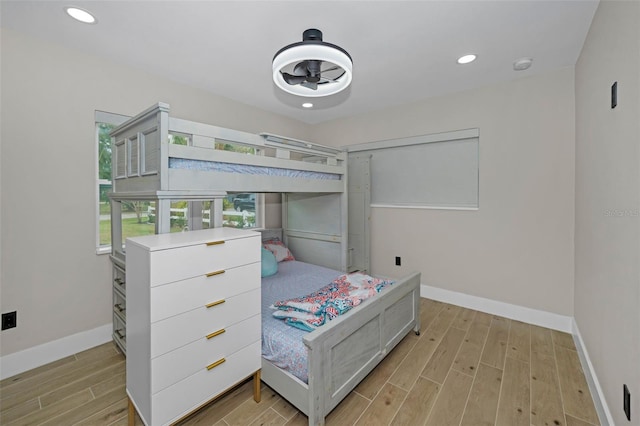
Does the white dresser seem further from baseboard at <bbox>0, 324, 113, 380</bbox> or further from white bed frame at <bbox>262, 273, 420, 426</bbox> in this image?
baseboard at <bbox>0, 324, 113, 380</bbox>

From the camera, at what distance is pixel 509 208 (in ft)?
9.40

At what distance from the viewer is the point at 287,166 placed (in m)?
2.47

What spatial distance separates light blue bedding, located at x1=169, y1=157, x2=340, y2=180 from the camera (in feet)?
5.85

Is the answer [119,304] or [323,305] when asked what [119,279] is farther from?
[323,305]

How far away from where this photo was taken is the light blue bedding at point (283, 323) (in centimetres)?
162

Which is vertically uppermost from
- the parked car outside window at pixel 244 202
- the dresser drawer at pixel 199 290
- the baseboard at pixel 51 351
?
the parked car outside window at pixel 244 202

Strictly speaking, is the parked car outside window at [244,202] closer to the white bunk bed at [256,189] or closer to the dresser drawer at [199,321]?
the white bunk bed at [256,189]

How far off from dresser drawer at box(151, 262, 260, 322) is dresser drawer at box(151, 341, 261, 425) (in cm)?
38

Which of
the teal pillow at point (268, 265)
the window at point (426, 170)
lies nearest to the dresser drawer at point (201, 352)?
the teal pillow at point (268, 265)

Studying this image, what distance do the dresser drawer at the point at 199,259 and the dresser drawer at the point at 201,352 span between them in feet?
1.22

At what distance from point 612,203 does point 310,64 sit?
197 centimetres

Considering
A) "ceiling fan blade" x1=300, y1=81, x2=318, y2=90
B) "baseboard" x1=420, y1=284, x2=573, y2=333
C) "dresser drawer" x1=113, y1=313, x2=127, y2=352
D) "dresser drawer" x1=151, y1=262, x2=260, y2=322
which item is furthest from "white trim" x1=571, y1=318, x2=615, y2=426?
"dresser drawer" x1=113, y1=313, x2=127, y2=352

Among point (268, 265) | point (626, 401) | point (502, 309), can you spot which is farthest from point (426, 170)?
point (626, 401)

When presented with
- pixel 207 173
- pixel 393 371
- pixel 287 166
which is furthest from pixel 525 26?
pixel 393 371
